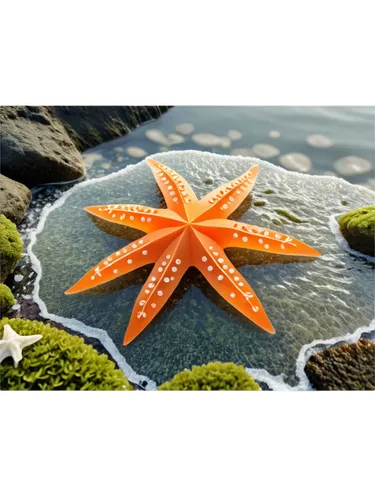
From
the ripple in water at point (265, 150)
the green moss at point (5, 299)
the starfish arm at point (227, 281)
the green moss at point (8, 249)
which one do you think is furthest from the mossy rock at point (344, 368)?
the ripple in water at point (265, 150)

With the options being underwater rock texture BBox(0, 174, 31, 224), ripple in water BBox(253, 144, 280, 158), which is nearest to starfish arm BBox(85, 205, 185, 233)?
underwater rock texture BBox(0, 174, 31, 224)

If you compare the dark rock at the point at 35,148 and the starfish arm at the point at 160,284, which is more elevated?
the dark rock at the point at 35,148

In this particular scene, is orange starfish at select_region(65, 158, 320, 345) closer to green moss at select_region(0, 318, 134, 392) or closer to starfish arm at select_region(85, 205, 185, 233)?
starfish arm at select_region(85, 205, 185, 233)

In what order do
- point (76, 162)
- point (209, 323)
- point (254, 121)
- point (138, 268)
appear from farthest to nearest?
point (254, 121)
point (76, 162)
point (138, 268)
point (209, 323)

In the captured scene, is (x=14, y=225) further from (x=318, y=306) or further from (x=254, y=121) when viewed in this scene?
(x=254, y=121)

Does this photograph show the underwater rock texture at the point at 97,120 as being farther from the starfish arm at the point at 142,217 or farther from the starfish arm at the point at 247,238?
the starfish arm at the point at 247,238

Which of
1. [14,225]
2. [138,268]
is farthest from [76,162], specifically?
[138,268]

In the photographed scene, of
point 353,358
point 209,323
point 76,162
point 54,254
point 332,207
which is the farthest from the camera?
point 76,162
